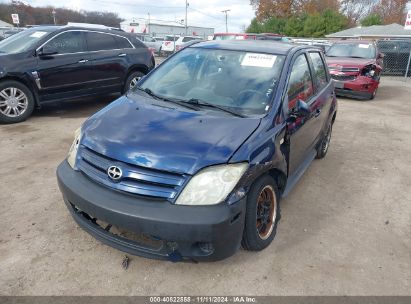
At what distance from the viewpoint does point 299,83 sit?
355 cm

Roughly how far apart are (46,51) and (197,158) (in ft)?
16.8

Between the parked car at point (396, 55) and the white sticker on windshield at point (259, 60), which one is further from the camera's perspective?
the parked car at point (396, 55)

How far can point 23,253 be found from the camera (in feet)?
9.12

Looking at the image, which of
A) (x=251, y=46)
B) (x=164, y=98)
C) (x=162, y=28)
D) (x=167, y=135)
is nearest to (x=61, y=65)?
(x=164, y=98)

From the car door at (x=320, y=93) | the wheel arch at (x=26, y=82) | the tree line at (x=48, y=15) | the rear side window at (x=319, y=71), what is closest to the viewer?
the car door at (x=320, y=93)

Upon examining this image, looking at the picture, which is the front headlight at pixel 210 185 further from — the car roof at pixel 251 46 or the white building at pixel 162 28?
the white building at pixel 162 28

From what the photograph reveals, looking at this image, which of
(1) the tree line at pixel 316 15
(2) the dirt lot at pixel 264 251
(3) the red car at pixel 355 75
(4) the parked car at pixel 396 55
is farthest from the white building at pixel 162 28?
(2) the dirt lot at pixel 264 251

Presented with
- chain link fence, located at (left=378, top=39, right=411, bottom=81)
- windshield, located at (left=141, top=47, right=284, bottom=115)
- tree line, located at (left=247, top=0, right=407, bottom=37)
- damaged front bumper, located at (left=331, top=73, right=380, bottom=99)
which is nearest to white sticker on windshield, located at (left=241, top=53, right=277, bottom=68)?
windshield, located at (left=141, top=47, right=284, bottom=115)

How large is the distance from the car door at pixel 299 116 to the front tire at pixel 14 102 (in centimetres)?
488

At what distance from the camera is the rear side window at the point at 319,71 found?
13.9 feet

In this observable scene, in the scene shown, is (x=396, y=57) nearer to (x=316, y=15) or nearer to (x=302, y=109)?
(x=302, y=109)

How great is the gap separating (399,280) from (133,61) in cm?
→ 661

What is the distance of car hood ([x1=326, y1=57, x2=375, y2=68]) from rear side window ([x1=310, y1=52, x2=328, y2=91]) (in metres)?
5.68

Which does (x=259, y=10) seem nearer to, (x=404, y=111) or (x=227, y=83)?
(x=404, y=111)
